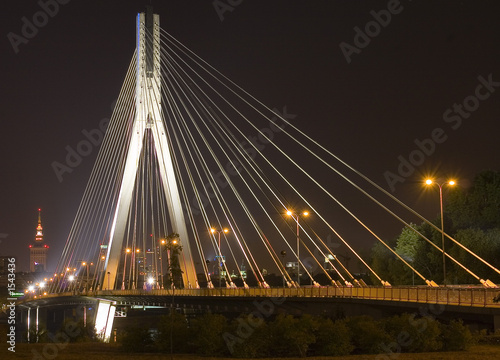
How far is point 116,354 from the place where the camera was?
78.8ft

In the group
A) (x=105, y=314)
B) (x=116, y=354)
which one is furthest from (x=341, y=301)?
(x=105, y=314)

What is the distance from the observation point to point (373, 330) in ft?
73.6

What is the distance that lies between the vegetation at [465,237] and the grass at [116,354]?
30.4 metres

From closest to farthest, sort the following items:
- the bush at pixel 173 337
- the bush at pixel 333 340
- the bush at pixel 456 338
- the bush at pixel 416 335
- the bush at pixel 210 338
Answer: the bush at pixel 333 340 < the bush at pixel 416 335 < the bush at pixel 456 338 < the bush at pixel 210 338 < the bush at pixel 173 337

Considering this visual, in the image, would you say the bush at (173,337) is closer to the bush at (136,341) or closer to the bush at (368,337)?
the bush at (136,341)

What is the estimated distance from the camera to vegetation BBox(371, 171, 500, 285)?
54.0m

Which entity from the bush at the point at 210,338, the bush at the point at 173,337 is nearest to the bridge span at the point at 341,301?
the bush at the point at 173,337

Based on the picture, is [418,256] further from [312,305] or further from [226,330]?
[226,330]

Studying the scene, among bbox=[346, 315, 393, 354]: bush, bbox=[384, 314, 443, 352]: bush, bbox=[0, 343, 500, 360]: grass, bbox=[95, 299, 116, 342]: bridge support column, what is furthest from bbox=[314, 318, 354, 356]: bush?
bbox=[95, 299, 116, 342]: bridge support column

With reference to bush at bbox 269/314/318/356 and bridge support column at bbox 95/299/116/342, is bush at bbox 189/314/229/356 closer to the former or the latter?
bush at bbox 269/314/318/356

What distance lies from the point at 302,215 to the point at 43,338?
1490 centimetres

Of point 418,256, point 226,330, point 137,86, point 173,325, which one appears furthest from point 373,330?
point 418,256

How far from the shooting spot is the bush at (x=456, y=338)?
22.1 m

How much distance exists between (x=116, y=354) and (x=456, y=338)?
10292 mm
